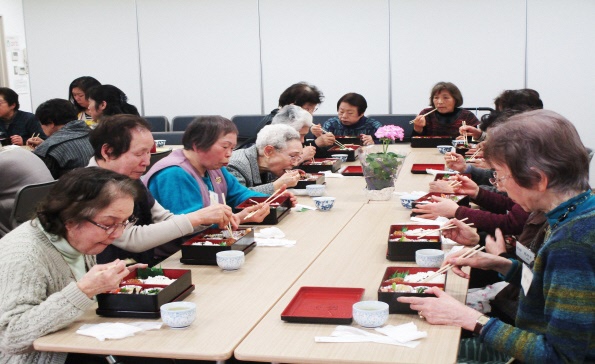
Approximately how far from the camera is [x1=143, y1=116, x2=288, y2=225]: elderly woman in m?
3.20

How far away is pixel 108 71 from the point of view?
8445 mm

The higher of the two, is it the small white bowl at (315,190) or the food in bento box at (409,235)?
the food in bento box at (409,235)

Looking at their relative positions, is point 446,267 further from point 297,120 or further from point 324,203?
point 297,120

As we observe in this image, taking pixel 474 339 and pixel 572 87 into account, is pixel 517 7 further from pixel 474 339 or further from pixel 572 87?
pixel 474 339

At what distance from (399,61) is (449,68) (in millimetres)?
549

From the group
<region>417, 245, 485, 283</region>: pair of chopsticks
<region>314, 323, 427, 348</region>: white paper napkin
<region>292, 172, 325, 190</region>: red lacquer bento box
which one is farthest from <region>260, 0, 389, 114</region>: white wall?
<region>314, 323, 427, 348</region>: white paper napkin

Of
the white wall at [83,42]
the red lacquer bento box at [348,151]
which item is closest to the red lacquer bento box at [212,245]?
the red lacquer bento box at [348,151]

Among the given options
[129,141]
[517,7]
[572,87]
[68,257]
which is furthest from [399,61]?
[68,257]

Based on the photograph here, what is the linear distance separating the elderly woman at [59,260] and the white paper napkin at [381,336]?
645 millimetres

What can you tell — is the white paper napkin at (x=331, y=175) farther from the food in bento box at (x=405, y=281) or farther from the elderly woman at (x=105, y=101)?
the food in bento box at (x=405, y=281)

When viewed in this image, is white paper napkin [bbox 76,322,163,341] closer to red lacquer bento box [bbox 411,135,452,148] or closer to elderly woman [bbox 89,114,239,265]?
elderly woman [bbox 89,114,239,265]

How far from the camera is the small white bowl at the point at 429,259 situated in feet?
7.98

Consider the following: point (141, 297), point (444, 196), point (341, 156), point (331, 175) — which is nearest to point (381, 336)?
point (141, 297)

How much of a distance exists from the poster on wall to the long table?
6.04 meters
